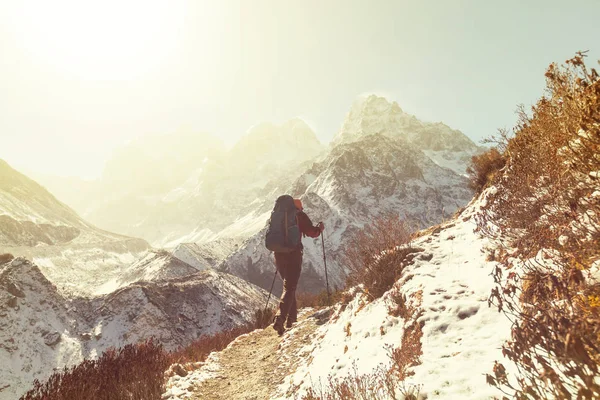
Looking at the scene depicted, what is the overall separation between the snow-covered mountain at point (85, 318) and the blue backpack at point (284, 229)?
422 inches

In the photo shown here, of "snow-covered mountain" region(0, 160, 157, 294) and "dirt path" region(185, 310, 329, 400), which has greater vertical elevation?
"snow-covered mountain" region(0, 160, 157, 294)

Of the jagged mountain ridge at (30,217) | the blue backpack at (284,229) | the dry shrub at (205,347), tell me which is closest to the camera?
the blue backpack at (284,229)

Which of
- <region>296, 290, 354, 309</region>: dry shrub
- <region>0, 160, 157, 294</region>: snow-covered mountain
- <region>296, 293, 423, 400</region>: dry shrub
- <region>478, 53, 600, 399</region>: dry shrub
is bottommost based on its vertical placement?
<region>296, 290, 354, 309</region>: dry shrub

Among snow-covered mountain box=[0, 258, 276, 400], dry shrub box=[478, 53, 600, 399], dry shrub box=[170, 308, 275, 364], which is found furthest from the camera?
snow-covered mountain box=[0, 258, 276, 400]

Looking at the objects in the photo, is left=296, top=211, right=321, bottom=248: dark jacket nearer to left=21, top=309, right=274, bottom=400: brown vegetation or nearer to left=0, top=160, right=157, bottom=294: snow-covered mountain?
left=21, top=309, right=274, bottom=400: brown vegetation

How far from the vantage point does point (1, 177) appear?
194 ft

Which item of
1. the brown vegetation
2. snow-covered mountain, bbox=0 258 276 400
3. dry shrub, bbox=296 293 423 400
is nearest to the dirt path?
the brown vegetation

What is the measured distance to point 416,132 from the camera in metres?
176

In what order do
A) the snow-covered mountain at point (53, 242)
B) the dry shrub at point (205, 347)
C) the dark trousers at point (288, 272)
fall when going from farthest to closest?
the snow-covered mountain at point (53, 242), the dry shrub at point (205, 347), the dark trousers at point (288, 272)

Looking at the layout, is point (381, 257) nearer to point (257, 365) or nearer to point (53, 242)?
point (257, 365)

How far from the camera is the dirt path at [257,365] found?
4914 millimetres

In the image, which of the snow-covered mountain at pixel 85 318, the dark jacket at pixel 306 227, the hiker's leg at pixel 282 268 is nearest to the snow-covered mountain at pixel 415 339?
the hiker's leg at pixel 282 268

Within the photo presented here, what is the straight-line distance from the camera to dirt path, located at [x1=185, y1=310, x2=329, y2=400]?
193 inches

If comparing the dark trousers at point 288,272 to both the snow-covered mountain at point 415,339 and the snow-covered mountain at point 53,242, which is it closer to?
the snow-covered mountain at point 415,339
